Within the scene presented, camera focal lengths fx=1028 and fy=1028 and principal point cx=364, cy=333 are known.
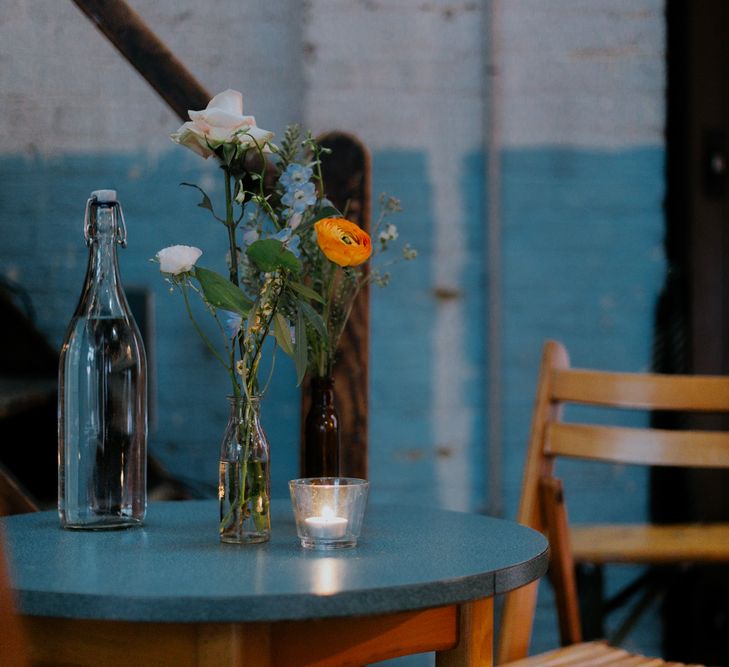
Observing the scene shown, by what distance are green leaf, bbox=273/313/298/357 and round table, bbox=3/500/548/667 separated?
0.73 feet

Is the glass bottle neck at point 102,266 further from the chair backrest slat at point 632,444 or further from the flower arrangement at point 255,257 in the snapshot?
the chair backrest slat at point 632,444

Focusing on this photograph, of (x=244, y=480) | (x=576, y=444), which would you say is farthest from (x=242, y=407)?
(x=576, y=444)

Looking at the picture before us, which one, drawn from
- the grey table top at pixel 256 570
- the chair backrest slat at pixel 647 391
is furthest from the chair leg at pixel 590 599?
the grey table top at pixel 256 570

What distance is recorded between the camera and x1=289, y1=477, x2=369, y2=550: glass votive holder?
112 cm

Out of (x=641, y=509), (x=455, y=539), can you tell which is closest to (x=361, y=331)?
(x=455, y=539)

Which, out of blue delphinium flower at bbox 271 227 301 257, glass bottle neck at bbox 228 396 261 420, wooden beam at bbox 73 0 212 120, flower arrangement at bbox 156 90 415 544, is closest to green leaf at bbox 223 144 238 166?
flower arrangement at bbox 156 90 415 544

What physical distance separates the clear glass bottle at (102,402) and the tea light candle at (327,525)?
10.5 inches

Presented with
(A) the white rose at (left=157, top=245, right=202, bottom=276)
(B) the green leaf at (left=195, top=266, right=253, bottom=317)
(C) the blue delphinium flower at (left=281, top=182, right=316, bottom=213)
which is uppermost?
(C) the blue delphinium flower at (left=281, top=182, right=316, bottom=213)

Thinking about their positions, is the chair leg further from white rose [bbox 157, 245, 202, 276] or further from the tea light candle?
white rose [bbox 157, 245, 202, 276]

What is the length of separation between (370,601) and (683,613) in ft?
5.81

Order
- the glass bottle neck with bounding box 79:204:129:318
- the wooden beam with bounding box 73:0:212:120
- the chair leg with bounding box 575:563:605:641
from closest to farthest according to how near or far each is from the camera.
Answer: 1. the glass bottle neck with bounding box 79:204:129:318
2. the wooden beam with bounding box 73:0:212:120
3. the chair leg with bounding box 575:563:605:641

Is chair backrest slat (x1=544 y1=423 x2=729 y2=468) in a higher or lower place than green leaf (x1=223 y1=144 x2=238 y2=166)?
lower

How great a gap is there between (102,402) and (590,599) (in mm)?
1294

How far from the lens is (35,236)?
7.47 ft
